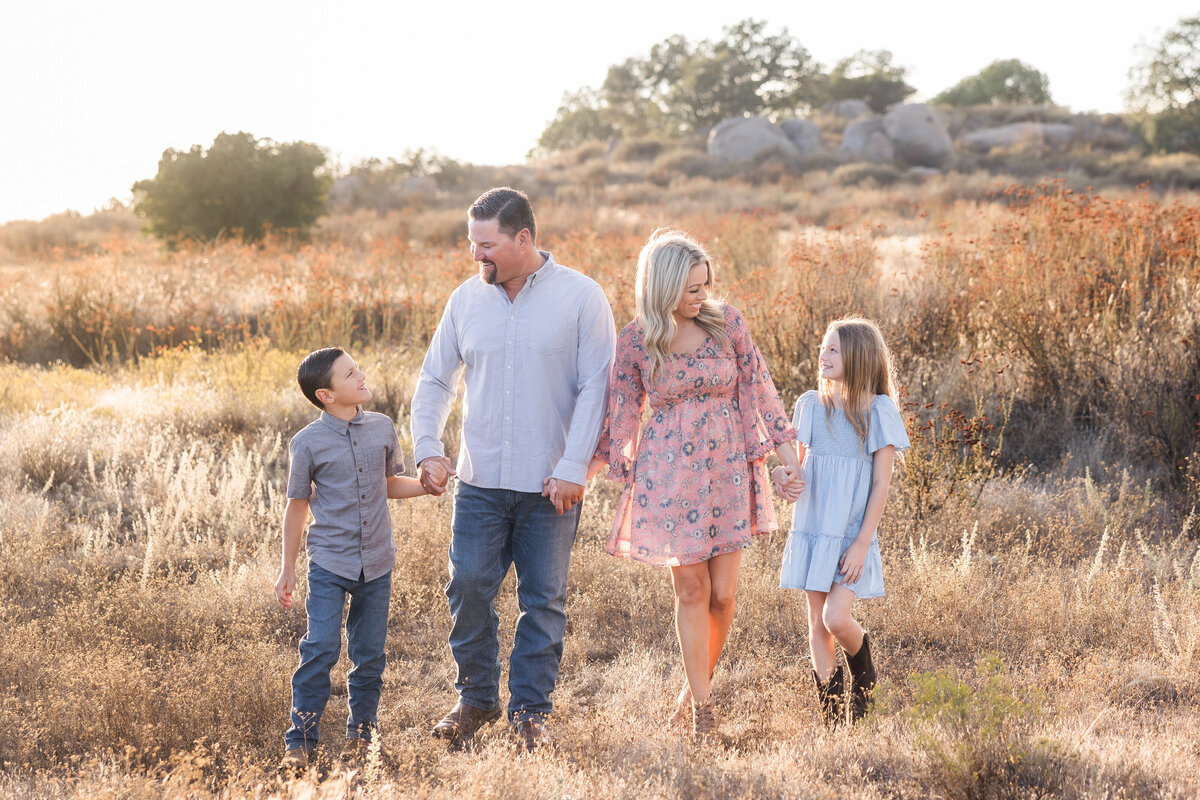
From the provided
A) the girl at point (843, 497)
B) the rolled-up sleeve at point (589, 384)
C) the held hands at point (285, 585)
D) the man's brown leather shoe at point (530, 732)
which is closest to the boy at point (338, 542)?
the held hands at point (285, 585)

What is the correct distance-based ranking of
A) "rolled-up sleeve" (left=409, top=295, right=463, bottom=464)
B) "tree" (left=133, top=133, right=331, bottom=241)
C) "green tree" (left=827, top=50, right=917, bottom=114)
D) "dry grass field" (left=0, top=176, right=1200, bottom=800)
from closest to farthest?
"dry grass field" (left=0, top=176, right=1200, bottom=800) → "rolled-up sleeve" (left=409, top=295, right=463, bottom=464) → "tree" (left=133, top=133, right=331, bottom=241) → "green tree" (left=827, top=50, right=917, bottom=114)

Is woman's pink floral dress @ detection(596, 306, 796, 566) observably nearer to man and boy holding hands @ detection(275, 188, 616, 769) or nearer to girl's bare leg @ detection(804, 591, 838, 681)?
man and boy holding hands @ detection(275, 188, 616, 769)

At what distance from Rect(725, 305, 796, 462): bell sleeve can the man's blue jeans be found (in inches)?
27.5

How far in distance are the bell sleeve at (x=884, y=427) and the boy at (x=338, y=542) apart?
1720 mm

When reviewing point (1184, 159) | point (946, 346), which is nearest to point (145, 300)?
point (946, 346)

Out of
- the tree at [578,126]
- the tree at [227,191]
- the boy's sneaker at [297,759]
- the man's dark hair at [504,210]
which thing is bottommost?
the boy's sneaker at [297,759]

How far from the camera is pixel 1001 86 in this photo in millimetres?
52156

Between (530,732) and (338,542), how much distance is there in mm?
936

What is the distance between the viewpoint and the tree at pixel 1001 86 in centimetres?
5175

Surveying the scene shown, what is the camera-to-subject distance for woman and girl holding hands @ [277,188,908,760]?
3.18m

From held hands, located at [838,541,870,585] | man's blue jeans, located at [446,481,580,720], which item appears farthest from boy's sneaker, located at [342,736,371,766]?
held hands, located at [838,541,870,585]

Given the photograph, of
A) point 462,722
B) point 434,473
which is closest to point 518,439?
point 434,473

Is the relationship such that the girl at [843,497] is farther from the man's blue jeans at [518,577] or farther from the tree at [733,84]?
the tree at [733,84]

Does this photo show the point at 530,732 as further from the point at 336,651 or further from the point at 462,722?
the point at 336,651
